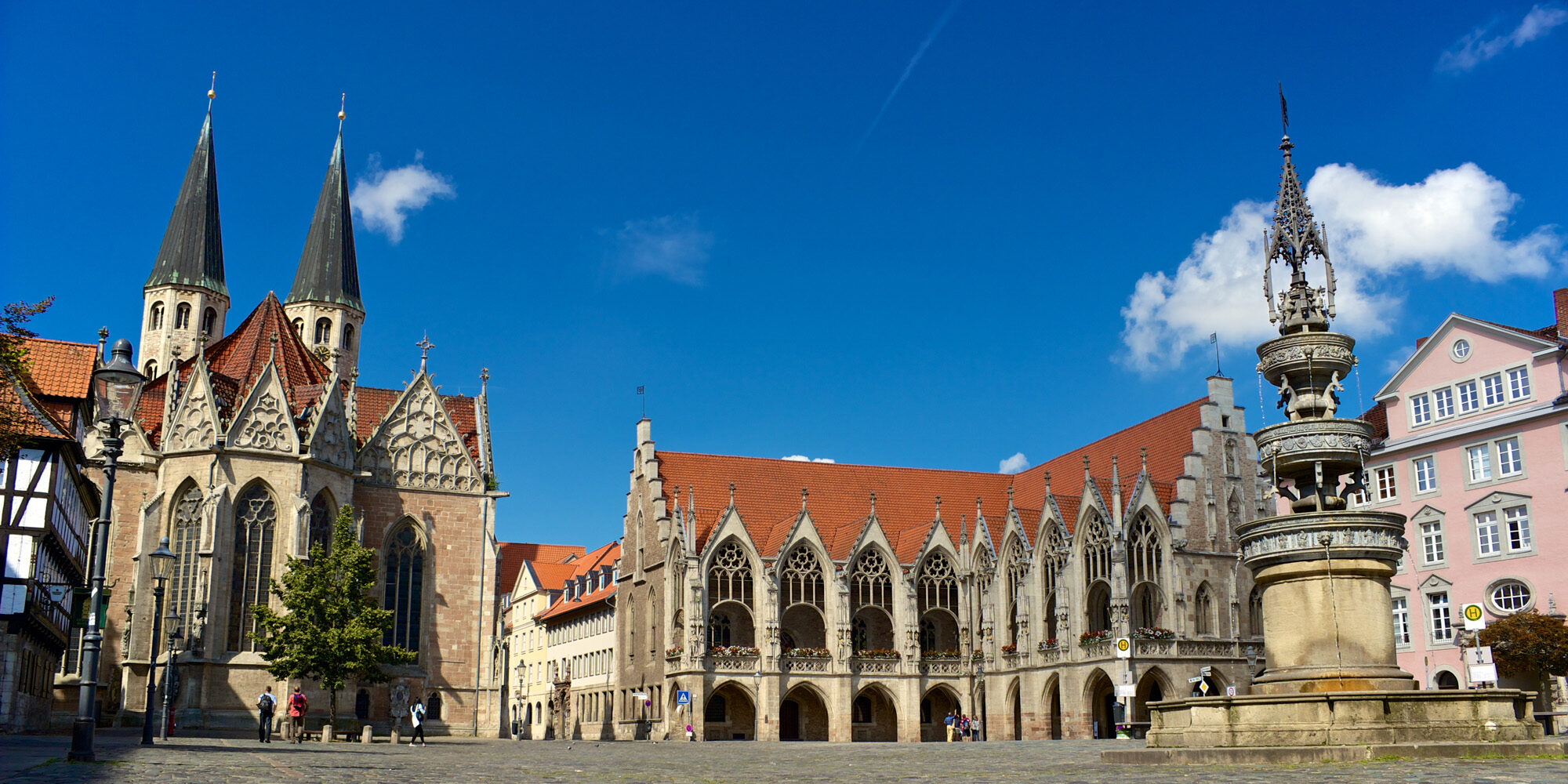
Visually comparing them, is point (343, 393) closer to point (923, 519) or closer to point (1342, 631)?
point (923, 519)

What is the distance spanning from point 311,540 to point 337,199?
33527 millimetres

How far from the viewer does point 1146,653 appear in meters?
47.7

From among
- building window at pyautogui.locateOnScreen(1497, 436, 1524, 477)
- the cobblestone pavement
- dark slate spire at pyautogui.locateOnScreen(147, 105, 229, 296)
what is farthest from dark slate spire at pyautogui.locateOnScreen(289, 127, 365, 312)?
building window at pyautogui.locateOnScreen(1497, 436, 1524, 477)

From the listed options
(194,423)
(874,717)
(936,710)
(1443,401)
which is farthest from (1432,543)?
(194,423)

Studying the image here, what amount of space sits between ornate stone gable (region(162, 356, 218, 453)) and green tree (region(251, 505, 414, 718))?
7577 mm

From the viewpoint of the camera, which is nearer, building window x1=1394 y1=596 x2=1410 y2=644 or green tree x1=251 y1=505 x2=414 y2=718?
green tree x1=251 y1=505 x2=414 y2=718

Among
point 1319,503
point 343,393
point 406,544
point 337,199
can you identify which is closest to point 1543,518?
point 1319,503

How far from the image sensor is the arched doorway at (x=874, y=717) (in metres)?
→ 57.6

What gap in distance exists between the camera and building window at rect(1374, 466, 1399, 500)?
153 ft

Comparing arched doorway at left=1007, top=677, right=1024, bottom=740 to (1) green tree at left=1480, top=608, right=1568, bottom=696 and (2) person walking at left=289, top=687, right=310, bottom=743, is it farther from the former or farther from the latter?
(2) person walking at left=289, top=687, right=310, bottom=743

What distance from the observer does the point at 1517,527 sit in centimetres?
4156

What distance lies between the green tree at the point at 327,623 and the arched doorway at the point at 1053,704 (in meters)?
25.1

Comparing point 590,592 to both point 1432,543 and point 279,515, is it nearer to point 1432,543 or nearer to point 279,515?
point 279,515

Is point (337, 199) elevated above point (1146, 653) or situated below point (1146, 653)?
above
